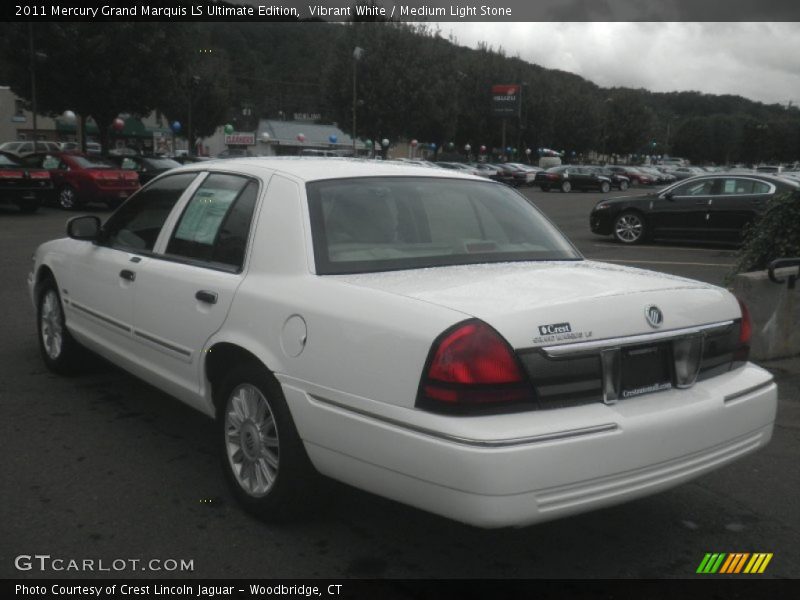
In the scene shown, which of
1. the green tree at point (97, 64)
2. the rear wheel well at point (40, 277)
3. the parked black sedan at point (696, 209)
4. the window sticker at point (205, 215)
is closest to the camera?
the window sticker at point (205, 215)

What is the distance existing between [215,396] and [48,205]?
22.6 m

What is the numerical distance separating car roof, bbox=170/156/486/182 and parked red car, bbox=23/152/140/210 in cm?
1962

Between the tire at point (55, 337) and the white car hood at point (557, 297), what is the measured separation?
3.03 meters

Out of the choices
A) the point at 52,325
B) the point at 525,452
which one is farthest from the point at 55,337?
the point at 525,452

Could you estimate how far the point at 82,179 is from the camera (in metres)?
23.0

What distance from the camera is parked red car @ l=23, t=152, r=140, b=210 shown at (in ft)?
75.6

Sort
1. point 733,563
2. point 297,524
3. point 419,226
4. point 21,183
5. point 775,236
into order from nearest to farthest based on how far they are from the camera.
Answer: point 733,563
point 297,524
point 419,226
point 775,236
point 21,183

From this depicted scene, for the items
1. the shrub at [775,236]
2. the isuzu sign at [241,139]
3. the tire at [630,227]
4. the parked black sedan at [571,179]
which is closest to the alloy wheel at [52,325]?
the shrub at [775,236]

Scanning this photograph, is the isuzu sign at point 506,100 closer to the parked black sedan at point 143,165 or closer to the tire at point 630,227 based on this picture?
the parked black sedan at point 143,165

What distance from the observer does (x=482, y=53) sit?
82438 millimetres

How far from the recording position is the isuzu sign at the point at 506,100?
74625 millimetres

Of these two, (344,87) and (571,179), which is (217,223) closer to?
(571,179)

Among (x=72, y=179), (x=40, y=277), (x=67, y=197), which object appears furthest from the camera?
(x=67, y=197)

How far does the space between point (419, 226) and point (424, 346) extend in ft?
3.98
